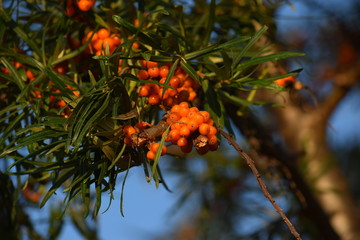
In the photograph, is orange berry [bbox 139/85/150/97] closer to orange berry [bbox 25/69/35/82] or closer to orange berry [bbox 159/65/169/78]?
orange berry [bbox 159/65/169/78]

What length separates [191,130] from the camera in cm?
60

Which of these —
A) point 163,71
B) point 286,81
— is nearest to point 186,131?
point 163,71

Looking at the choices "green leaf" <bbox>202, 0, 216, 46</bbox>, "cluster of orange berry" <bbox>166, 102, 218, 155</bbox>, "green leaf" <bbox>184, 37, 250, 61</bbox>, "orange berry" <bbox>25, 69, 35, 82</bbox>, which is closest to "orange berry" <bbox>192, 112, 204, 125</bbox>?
"cluster of orange berry" <bbox>166, 102, 218, 155</bbox>

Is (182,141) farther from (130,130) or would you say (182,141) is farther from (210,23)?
(210,23)

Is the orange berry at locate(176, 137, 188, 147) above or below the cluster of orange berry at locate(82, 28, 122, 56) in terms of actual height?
below

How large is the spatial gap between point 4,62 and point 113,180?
25cm

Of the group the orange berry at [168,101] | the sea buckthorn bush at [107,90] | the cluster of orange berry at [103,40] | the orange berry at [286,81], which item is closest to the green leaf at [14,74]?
the sea buckthorn bush at [107,90]

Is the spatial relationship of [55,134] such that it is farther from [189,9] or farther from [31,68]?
[189,9]

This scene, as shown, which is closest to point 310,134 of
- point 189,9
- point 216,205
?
point 216,205

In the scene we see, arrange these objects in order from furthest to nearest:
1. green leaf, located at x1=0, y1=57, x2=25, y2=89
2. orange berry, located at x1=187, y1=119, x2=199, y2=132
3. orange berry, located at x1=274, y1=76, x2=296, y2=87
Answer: orange berry, located at x1=274, y1=76, x2=296, y2=87
green leaf, located at x1=0, y1=57, x2=25, y2=89
orange berry, located at x1=187, y1=119, x2=199, y2=132

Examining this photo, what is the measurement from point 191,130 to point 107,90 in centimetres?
13

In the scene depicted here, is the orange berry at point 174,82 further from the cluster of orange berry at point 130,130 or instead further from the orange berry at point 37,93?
the orange berry at point 37,93

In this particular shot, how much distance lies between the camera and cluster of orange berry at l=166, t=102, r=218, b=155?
60 cm

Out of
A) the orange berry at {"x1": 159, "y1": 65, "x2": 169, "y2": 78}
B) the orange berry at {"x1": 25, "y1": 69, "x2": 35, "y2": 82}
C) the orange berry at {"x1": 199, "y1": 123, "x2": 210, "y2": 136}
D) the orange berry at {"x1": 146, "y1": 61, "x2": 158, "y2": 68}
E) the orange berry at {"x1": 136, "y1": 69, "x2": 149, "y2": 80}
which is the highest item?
the orange berry at {"x1": 25, "y1": 69, "x2": 35, "y2": 82}
